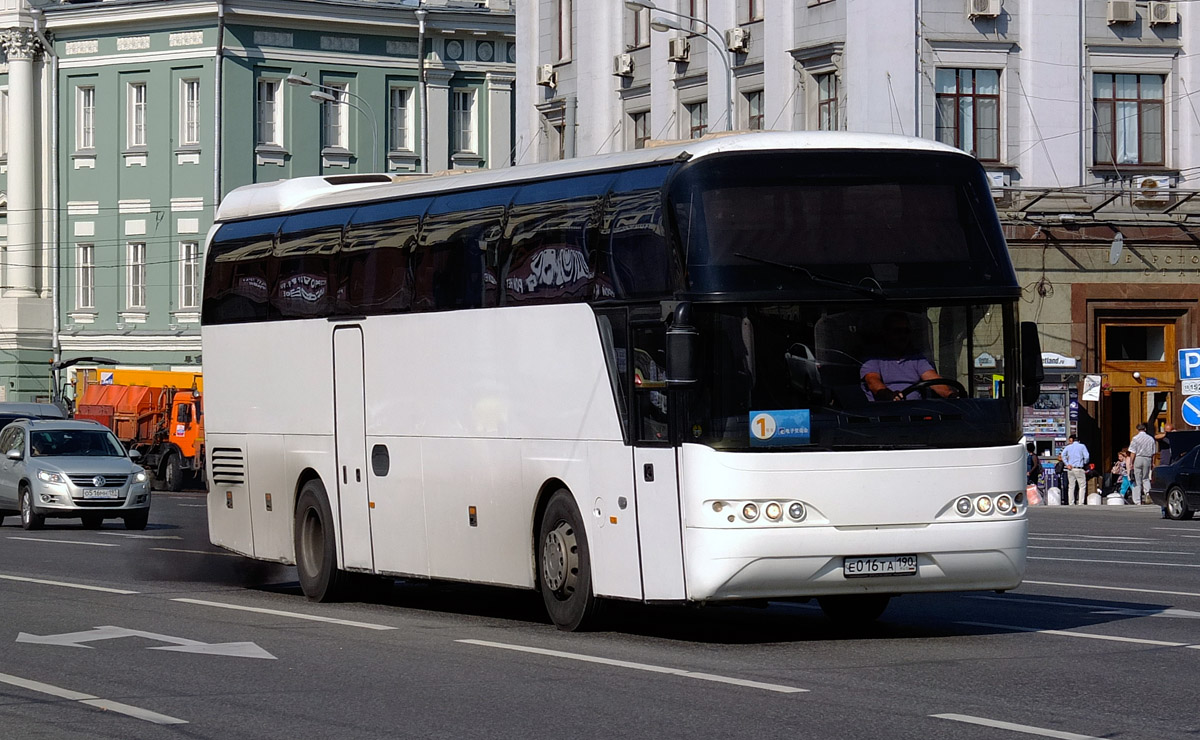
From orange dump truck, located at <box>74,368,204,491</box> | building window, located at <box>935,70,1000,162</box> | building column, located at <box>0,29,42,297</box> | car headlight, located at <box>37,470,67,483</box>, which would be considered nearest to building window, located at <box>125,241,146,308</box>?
building column, located at <box>0,29,42,297</box>

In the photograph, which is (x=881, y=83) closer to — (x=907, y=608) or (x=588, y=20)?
(x=588, y=20)

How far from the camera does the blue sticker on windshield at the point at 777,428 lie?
1341 centimetres

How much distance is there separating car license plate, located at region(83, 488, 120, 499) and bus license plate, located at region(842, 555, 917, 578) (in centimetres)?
2175

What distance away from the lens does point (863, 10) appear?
4341cm

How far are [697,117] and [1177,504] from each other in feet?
52.2

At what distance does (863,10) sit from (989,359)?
3038 centimetres

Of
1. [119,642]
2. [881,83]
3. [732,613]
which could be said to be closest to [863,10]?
[881,83]

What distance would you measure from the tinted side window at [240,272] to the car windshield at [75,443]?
47.9 feet

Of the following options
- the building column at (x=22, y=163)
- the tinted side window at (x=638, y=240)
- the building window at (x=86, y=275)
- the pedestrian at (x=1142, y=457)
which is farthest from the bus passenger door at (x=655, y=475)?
the building column at (x=22, y=163)

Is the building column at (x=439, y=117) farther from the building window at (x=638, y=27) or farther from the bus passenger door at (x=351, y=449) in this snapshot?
the bus passenger door at (x=351, y=449)

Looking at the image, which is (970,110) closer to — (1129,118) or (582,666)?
(1129,118)

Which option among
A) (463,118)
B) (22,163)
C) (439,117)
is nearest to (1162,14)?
(439,117)

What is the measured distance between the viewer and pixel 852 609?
601 inches

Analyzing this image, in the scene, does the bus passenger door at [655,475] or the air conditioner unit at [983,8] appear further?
the air conditioner unit at [983,8]
